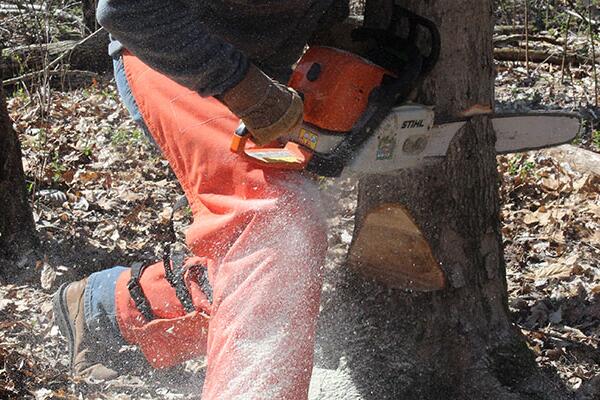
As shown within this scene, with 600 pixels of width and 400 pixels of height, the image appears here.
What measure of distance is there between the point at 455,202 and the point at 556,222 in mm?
1336

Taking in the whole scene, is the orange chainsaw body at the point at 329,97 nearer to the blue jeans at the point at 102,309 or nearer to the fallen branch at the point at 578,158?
the blue jeans at the point at 102,309

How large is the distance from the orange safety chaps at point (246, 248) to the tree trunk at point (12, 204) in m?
1.29

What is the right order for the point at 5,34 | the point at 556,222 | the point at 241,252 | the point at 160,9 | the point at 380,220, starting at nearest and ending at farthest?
1. the point at 160,9
2. the point at 241,252
3. the point at 380,220
4. the point at 556,222
5. the point at 5,34

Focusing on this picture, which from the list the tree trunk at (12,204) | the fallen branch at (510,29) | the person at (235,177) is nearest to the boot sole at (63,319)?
the person at (235,177)

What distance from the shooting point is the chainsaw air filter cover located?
2477 millimetres

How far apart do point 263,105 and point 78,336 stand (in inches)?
55.1

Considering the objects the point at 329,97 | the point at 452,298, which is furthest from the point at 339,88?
the point at 452,298

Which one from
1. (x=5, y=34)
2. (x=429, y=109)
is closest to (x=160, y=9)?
(x=429, y=109)

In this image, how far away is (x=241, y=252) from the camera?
8.03 feet

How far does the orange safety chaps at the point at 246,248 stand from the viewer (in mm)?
2344

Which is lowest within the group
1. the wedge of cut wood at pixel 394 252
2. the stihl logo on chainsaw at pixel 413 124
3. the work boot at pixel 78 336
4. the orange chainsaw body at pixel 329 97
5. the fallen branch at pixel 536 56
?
the fallen branch at pixel 536 56

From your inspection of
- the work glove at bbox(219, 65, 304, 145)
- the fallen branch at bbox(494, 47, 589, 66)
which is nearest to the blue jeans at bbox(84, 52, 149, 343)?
the work glove at bbox(219, 65, 304, 145)

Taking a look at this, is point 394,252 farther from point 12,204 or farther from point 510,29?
point 510,29

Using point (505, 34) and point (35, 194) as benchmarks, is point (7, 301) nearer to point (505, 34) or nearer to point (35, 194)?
point (35, 194)
